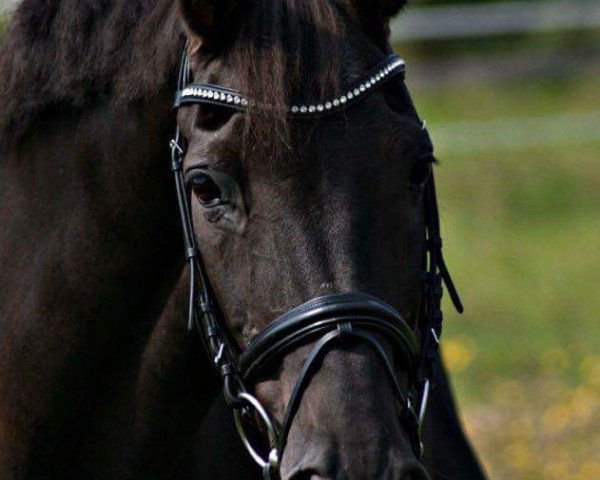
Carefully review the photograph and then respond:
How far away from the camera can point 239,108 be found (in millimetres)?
2590

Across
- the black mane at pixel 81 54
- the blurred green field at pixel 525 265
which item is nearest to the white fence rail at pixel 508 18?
the blurred green field at pixel 525 265

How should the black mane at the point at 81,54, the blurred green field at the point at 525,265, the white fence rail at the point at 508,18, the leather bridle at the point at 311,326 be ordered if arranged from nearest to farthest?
the leather bridle at the point at 311,326 → the black mane at the point at 81,54 → the blurred green field at the point at 525,265 → the white fence rail at the point at 508,18

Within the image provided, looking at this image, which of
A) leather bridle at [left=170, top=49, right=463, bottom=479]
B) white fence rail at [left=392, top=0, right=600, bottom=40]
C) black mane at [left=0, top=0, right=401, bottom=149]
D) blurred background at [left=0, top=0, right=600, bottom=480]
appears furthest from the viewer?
white fence rail at [left=392, top=0, right=600, bottom=40]

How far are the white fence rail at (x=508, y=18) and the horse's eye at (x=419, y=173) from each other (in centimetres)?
1217

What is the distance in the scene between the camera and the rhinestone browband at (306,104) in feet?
8.41

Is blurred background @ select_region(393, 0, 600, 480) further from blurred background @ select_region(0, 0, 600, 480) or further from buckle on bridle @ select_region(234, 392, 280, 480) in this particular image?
buckle on bridle @ select_region(234, 392, 280, 480)

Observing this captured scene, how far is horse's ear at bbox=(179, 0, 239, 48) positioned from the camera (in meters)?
2.64

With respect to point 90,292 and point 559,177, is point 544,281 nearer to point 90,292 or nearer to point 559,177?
point 559,177

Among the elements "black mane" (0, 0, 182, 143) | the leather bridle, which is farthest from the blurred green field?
"black mane" (0, 0, 182, 143)

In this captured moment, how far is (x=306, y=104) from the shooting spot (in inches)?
101

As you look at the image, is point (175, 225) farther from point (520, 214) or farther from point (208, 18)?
point (520, 214)

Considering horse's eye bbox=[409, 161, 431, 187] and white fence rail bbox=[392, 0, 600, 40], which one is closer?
horse's eye bbox=[409, 161, 431, 187]

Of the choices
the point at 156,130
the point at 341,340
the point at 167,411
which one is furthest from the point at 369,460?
the point at 156,130

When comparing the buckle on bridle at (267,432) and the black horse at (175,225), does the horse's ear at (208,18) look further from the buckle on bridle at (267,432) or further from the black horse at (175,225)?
the buckle on bridle at (267,432)
